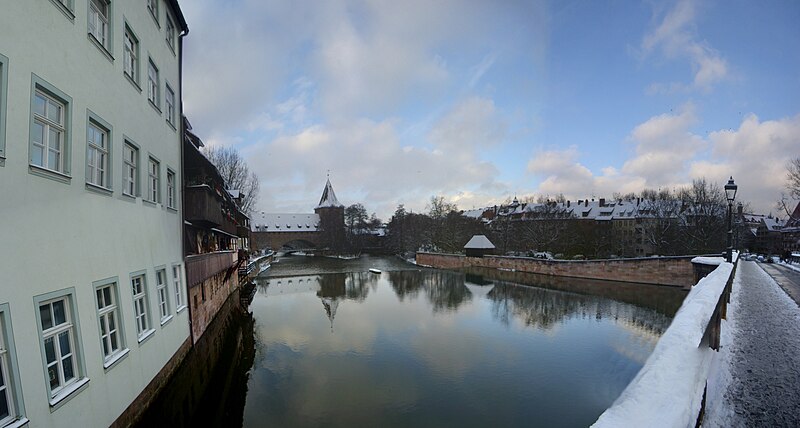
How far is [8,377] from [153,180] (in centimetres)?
474

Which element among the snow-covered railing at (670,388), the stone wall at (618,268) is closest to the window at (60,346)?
the snow-covered railing at (670,388)

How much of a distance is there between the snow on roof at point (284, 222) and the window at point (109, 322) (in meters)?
66.1

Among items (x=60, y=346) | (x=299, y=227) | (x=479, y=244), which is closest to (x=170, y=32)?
(x=60, y=346)

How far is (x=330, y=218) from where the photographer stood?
6700 cm

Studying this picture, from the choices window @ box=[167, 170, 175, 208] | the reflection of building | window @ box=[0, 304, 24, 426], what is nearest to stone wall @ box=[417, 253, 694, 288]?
window @ box=[167, 170, 175, 208]

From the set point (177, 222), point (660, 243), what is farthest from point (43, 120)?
point (660, 243)

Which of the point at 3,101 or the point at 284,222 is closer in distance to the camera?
the point at 3,101

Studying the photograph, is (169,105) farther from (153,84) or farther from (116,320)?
(116,320)

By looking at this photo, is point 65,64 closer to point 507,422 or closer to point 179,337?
point 179,337

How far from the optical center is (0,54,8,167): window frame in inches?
132

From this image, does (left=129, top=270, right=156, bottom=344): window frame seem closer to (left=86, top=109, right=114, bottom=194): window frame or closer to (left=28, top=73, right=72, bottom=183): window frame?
(left=86, top=109, right=114, bottom=194): window frame

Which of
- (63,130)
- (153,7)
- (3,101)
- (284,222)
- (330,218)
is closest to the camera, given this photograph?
(3,101)

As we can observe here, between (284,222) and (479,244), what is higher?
(284,222)

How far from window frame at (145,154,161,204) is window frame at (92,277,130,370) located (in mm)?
2034
